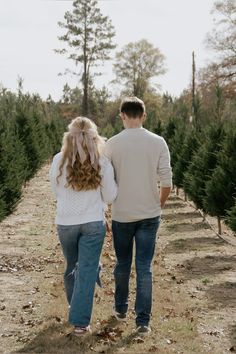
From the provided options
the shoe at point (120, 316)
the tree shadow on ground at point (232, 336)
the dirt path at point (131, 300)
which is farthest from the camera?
the shoe at point (120, 316)

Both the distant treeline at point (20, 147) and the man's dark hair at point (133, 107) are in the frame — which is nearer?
the man's dark hair at point (133, 107)

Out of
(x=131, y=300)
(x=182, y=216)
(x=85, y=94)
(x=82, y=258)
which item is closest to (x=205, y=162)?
(x=182, y=216)

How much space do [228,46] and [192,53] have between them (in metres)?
4.82

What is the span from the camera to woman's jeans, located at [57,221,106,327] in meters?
6.14

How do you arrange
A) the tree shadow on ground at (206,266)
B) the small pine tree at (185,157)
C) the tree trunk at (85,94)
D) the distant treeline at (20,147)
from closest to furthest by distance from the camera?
the tree shadow on ground at (206,266) → the distant treeline at (20,147) → the small pine tree at (185,157) → the tree trunk at (85,94)

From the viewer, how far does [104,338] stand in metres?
6.40

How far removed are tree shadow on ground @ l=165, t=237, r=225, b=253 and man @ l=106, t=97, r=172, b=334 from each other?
22.0 feet

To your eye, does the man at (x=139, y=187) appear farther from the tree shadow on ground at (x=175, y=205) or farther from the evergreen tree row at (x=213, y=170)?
the tree shadow on ground at (x=175, y=205)

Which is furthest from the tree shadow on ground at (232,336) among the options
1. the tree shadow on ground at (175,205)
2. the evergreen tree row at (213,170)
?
the tree shadow on ground at (175,205)

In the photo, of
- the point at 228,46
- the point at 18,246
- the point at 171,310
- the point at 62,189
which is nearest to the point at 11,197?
the point at 18,246

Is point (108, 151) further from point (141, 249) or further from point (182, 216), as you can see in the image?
point (182, 216)

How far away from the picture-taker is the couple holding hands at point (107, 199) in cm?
610

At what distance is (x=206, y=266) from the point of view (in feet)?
37.9

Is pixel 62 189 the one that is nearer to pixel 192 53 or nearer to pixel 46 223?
pixel 46 223
